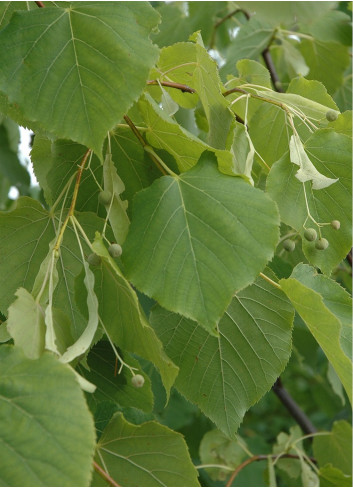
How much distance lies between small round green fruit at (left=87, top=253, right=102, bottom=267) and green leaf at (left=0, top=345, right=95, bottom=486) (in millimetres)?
198

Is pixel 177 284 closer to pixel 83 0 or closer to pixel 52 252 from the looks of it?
pixel 52 252

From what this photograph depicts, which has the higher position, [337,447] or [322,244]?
[322,244]

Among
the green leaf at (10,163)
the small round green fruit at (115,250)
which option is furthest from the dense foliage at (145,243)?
the green leaf at (10,163)

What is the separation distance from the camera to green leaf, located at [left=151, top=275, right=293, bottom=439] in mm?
1138

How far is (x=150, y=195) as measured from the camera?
102cm

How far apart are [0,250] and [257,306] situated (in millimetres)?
444

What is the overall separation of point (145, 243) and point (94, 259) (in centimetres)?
8

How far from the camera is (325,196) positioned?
46.4 inches

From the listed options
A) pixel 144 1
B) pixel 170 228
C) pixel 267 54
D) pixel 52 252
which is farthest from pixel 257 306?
pixel 267 54

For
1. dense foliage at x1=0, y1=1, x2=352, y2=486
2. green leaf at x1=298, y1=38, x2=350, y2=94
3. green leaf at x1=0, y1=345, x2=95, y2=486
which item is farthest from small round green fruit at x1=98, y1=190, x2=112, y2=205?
green leaf at x1=298, y1=38, x2=350, y2=94

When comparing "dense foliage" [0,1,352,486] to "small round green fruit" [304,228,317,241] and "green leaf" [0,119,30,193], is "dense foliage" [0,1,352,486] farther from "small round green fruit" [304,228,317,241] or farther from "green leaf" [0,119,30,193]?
"green leaf" [0,119,30,193]

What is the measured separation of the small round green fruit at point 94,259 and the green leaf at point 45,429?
198mm

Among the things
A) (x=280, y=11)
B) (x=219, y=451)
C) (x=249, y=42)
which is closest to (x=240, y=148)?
(x=280, y=11)

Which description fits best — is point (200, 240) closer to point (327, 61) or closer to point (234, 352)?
point (234, 352)
